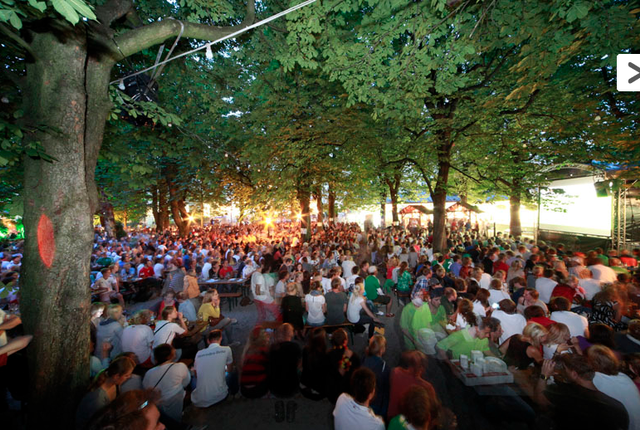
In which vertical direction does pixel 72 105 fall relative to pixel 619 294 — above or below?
above

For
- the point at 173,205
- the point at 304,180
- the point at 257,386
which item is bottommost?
the point at 257,386

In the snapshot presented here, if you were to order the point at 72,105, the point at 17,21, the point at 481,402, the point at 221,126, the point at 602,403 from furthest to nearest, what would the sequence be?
the point at 221,126, the point at 481,402, the point at 72,105, the point at 602,403, the point at 17,21

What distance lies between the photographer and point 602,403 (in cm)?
266

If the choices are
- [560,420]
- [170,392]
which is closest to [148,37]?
[170,392]

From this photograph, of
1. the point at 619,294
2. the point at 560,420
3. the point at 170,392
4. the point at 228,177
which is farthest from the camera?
the point at 228,177

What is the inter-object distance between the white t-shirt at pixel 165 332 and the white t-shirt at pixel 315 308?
9.11ft

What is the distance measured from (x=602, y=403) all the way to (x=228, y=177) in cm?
1623

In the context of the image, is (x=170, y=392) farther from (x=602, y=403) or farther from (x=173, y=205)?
(x=173, y=205)

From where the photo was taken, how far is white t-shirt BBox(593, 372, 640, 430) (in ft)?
9.11

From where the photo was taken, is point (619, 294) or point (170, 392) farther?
point (619, 294)

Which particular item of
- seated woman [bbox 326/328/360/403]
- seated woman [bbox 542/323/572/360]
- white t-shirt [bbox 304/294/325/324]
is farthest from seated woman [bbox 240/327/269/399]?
seated woman [bbox 542/323/572/360]

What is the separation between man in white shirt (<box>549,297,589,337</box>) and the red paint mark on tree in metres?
7.25

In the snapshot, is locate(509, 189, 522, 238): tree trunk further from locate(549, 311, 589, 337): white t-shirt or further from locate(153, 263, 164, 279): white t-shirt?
locate(153, 263, 164, 279): white t-shirt

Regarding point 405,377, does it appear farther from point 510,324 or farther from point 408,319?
point 510,324
